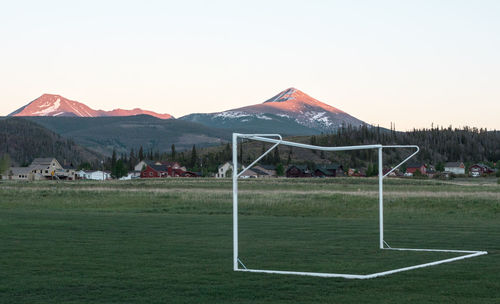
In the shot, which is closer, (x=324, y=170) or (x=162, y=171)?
(x=324, y=170)

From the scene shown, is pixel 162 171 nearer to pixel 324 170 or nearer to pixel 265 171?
pixel 265 171

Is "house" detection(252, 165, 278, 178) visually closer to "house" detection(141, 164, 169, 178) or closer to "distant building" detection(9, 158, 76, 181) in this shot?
"house" detection(141, 164, 169, 178)

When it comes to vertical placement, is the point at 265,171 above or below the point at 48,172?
above

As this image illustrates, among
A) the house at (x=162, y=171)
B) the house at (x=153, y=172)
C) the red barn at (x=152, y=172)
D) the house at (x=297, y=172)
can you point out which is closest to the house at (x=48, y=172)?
the red barn at (x=152, y=172)

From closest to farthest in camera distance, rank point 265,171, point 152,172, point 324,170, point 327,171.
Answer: point 324,170
point 327,171
point 152,172
point 265,171

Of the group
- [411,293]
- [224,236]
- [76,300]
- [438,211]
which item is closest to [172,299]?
[76,300]

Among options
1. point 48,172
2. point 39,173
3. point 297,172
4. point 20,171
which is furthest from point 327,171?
point 20,171

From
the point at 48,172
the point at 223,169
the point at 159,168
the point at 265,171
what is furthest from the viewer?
the point at 223,169

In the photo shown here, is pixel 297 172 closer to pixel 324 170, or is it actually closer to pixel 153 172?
pixel 324 170

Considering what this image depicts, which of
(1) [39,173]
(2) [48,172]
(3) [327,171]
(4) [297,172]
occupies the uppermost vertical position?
(3) [327,171]

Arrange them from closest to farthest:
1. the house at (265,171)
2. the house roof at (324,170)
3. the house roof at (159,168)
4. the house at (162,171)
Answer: the house roof at (324,170) < the house at (162,171) < the house roof at (159,168) < the house at (265,171)

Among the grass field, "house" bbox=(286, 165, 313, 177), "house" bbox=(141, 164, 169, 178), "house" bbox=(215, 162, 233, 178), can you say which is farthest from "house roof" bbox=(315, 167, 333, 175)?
the grass field

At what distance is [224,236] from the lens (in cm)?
2628

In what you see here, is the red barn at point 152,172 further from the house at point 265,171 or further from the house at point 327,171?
the house at point 327,171
